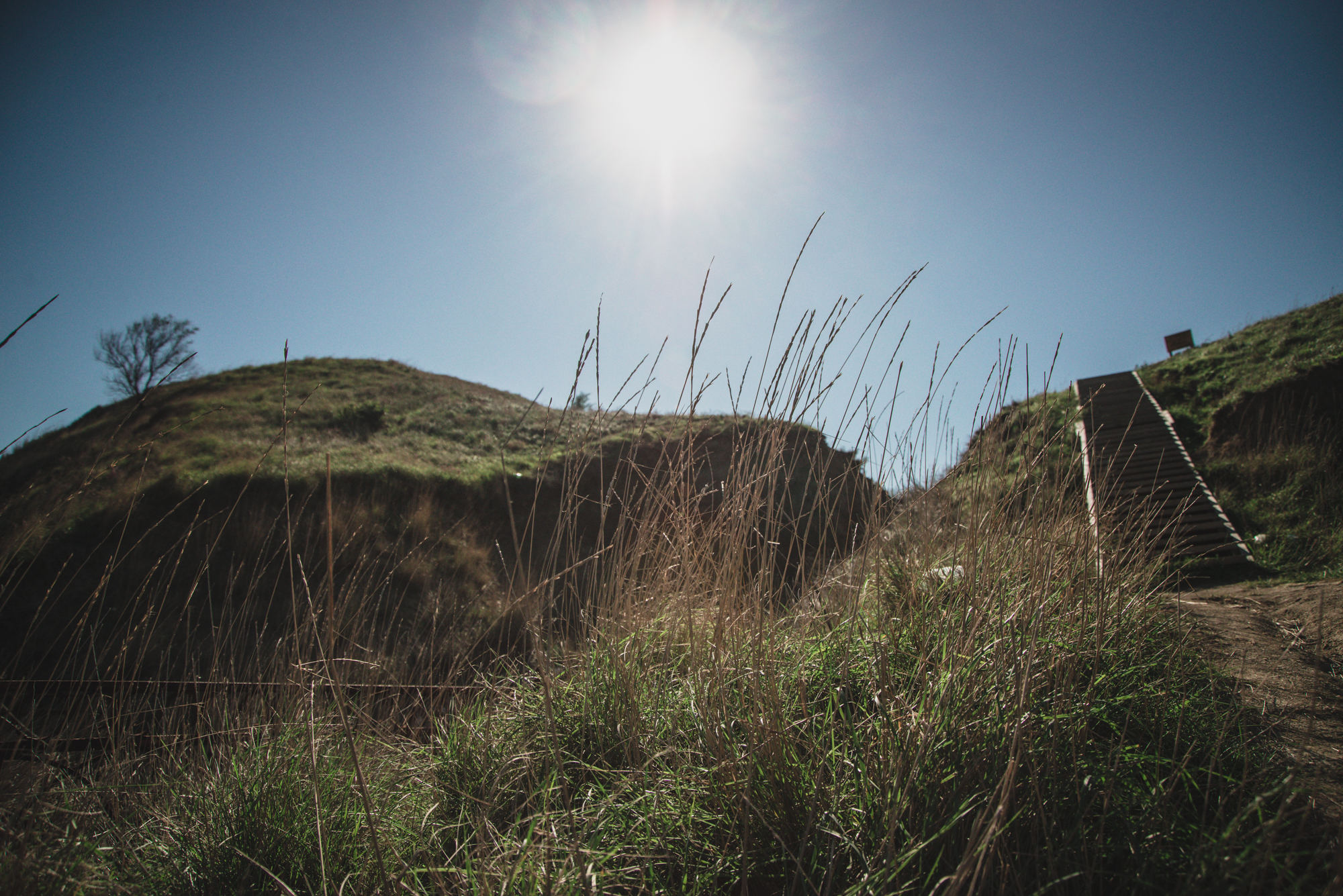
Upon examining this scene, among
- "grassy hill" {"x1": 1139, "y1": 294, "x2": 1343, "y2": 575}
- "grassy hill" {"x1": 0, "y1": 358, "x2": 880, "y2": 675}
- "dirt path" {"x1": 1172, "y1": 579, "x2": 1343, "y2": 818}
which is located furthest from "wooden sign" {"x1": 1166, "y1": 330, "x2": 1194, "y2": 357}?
"dirt path" {"x1": 1172, "y1": 579, "x2": 1343, "y2": 818}

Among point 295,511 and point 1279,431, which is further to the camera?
point 295,511

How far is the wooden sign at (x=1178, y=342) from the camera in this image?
1368cm

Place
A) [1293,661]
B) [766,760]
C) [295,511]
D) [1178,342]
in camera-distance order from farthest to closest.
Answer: [1178,342] < [295,511] < [1293,661] < [766,760]

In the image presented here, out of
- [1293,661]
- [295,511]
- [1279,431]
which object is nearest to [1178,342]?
[1279,431]

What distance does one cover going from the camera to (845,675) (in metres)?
1.49

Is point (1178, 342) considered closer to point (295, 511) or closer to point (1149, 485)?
point (1149, 485)

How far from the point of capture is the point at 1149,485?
243 inches

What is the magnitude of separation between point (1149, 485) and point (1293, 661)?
17.6 ft

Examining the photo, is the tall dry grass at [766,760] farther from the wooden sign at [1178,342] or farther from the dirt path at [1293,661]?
the wooden sign at [1178,342]

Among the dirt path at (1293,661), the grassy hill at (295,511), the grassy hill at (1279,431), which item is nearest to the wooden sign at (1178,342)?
the grassy hill at (1279,431)

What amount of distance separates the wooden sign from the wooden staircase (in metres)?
5.08

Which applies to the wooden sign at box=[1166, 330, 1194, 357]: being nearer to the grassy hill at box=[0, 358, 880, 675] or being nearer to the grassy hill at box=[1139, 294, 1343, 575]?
the grassy hill at box=[1139, 294, 1343, 575]

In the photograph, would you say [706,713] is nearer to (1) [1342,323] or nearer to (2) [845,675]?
(2) [845,675]

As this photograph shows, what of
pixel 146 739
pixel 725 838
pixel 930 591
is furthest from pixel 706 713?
pixel 146 739
